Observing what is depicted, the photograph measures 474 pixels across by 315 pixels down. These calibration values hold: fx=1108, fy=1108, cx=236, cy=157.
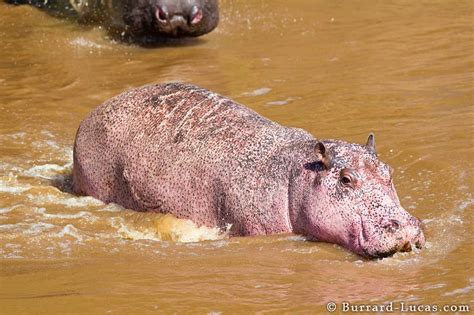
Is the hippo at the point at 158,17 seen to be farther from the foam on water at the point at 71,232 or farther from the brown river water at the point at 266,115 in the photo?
the foam on water at the point at 71,232

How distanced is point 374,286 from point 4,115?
592cm

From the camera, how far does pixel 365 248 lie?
661 centimetres

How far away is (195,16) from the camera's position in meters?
13.3

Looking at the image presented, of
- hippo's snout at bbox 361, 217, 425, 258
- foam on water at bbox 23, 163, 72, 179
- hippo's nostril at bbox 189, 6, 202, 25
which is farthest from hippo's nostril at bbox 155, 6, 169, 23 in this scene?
hippo's snout at bbox 361, 217, 425, 258

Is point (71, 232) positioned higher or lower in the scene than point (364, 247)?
lower

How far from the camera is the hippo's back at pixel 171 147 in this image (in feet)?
24.7

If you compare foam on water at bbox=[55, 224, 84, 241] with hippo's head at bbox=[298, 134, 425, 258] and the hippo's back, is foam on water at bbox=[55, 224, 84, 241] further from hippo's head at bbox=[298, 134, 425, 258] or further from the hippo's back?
hippo's head at bbox=[298, 134, 425, 258]

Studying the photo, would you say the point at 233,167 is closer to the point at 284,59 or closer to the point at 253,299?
the point at 253,299

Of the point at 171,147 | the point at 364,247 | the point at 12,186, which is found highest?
the point at 171,147

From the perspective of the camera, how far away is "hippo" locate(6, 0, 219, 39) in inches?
525

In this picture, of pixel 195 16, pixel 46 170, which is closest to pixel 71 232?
pixel 46 170

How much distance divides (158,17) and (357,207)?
7179 mm

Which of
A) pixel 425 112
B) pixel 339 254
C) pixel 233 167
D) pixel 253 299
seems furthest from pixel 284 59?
pixel 253 299

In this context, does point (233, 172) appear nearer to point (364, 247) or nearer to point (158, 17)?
point (364, 247)
